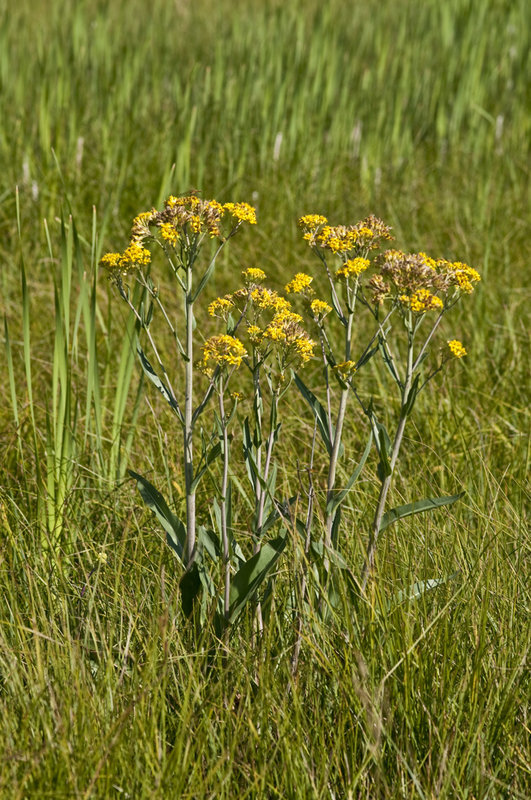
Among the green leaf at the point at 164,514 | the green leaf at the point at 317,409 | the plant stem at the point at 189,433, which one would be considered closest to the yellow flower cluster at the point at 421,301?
the green leaf at the point at 317,409

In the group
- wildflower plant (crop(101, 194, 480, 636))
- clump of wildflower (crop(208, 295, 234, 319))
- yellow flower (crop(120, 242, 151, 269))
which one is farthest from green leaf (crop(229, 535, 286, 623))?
yellow flower (crop(120, 242, 151, 269))

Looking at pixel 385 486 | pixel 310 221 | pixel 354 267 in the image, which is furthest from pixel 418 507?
→ pixel 310 221

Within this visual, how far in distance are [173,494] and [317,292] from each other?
4.27 feet

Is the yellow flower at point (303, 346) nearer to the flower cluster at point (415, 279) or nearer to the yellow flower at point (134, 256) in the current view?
the flower cluster at point (415, 279)

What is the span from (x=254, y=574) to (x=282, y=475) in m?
0.65

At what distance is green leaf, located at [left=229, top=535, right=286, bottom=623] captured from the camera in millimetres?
1294

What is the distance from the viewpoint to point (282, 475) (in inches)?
77.2

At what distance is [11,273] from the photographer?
3059 mm

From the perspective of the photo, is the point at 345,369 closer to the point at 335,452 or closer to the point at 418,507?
the point at 335,452

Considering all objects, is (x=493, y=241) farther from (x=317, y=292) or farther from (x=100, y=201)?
(x=100, y=201)

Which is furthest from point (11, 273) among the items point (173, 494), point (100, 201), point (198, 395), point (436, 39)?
point (436, 39)

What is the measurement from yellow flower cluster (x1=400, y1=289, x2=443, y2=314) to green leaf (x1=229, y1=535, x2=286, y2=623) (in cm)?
40

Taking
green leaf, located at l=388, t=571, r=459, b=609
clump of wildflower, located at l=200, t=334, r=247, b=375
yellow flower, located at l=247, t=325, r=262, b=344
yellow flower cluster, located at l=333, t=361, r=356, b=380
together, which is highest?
yellow flower, located at l=247, t=325, r=262, b=344

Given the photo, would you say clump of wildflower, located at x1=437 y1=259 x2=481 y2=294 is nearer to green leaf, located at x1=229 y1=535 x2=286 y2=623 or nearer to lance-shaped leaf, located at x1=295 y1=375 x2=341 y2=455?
lance-shaped leaf, located at x1=295 y1=375 x2=341 y2=455
